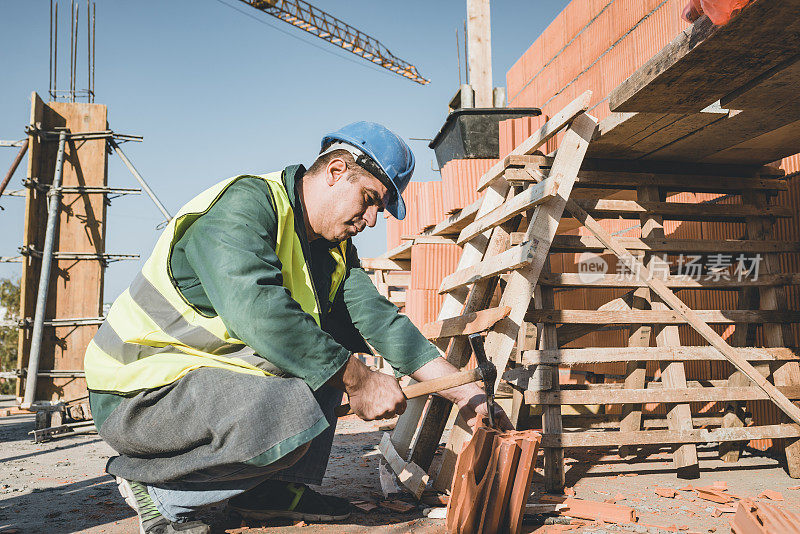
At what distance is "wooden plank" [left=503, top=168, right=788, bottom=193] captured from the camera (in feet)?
12.6

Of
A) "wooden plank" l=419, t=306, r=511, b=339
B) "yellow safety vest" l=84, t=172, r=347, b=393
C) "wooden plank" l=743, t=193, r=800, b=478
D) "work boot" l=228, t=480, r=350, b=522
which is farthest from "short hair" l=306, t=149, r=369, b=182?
"wooden plank" l=743, t=193, r=800, b=478

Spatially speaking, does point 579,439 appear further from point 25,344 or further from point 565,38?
point 25,344

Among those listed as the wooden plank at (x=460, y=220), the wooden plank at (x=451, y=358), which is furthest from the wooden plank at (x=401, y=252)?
the wooden plank at (x=451, y=358)

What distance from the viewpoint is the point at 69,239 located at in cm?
804

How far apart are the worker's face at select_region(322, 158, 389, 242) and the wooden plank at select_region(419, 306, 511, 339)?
0.86 metres

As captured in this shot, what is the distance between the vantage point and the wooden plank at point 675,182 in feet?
12.6

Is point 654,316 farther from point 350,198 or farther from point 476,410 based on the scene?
point 350,198

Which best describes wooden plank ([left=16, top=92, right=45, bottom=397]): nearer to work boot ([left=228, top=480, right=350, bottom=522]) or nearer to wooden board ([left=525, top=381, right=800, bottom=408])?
work boot ([left=228, top=480, right=350, bottom=522])

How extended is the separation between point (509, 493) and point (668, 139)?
2.42 metres

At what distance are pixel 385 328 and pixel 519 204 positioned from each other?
1106 mm

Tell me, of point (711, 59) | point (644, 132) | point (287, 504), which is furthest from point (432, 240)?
point (711, 59)

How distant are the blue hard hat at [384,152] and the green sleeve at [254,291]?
55 centimetres

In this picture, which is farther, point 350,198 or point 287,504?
point 287,504

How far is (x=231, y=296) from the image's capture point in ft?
6.70
